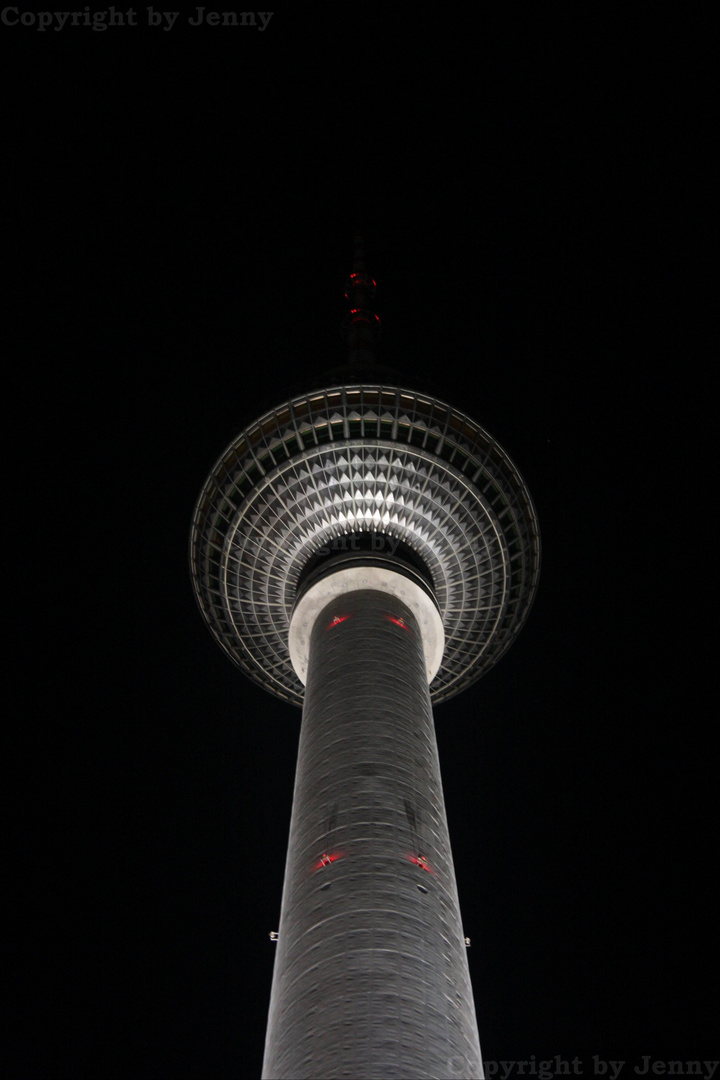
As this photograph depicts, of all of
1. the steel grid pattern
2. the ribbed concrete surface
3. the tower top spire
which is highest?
the tower top spire

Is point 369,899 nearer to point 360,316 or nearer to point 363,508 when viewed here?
point 363,508

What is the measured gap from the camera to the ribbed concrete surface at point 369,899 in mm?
13469

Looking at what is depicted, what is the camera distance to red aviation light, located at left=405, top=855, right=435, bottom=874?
16562 mm

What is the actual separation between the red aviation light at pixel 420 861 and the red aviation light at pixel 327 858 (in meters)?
1.27

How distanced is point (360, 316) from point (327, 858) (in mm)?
28323

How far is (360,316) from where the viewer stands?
40062 millimetres

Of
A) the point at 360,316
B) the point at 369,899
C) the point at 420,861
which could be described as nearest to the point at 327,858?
the point at 369,899

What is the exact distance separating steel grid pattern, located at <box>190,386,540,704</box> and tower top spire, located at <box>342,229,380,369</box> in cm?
821

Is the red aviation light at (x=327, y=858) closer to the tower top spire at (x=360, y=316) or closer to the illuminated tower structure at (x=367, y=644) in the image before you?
the illuminated tower structure at (x=367, y=644)

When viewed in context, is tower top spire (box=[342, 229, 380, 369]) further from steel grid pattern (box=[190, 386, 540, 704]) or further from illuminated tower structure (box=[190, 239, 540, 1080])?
steel grid pattern (box=[190, 386, 540, 704])

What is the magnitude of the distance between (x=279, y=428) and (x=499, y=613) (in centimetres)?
961

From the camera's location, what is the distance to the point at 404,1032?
526 inches


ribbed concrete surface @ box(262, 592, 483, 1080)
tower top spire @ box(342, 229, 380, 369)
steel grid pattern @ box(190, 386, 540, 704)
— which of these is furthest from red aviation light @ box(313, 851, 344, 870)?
tower top spire @ box(342, 229, 380, 369)

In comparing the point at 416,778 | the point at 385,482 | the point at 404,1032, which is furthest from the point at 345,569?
the point at 404,1032
